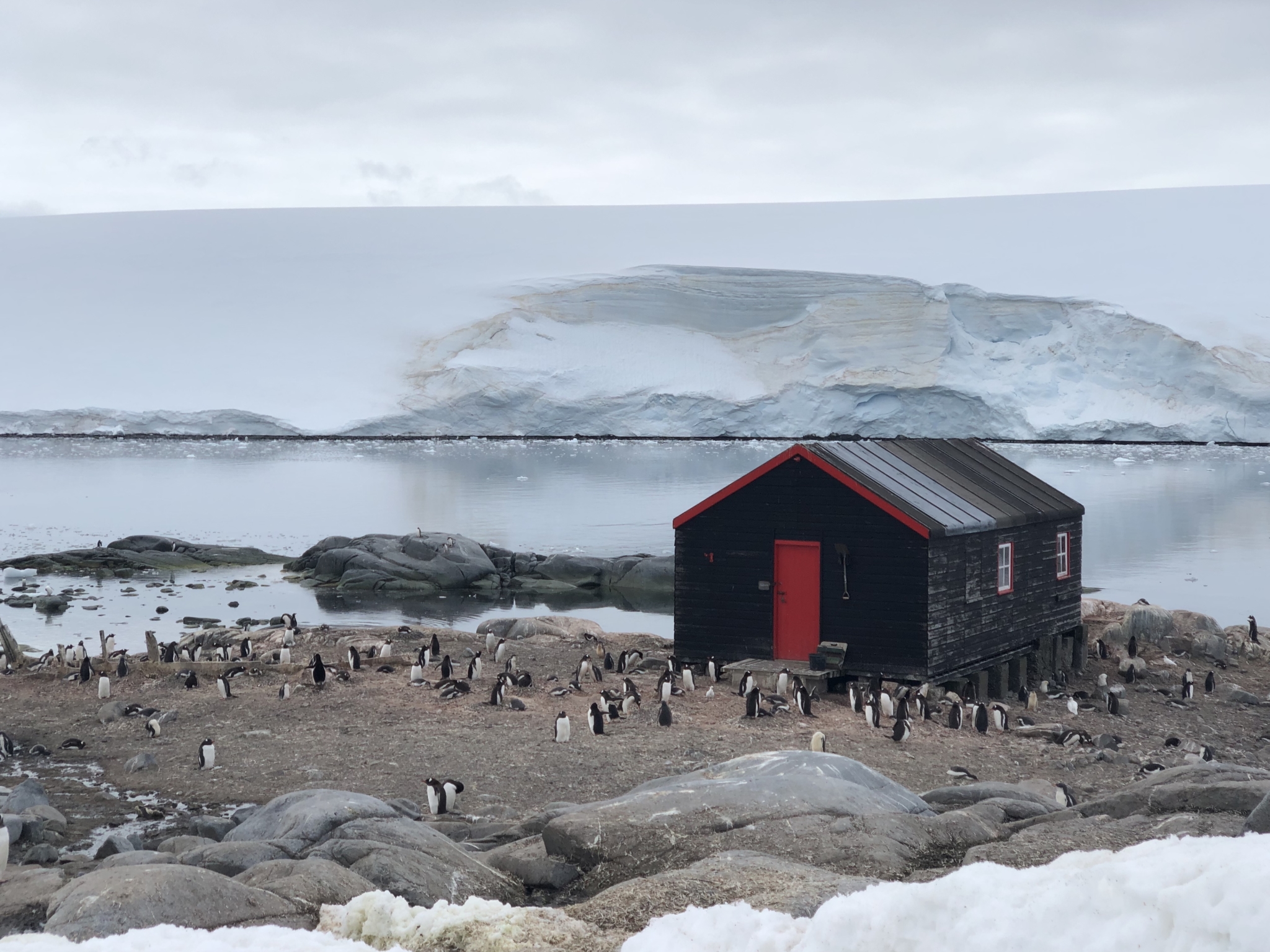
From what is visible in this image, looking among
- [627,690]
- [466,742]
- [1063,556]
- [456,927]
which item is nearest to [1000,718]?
[627,690]

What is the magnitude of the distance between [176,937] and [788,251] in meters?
85.3

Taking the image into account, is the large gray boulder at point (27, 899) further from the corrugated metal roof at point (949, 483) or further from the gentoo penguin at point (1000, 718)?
the corrugated metal roof at point (949, 483)

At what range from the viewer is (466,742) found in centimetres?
1255

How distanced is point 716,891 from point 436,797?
4366 mm

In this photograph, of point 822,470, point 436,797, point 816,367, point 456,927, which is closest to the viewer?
point 456,927

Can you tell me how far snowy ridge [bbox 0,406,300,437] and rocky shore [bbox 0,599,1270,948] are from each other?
42.2 metres

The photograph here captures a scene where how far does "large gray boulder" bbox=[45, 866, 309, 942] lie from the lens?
19.0ft

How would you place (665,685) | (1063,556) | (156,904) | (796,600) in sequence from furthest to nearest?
(1063,556)
(796,600)
(665,685)
(156,904)

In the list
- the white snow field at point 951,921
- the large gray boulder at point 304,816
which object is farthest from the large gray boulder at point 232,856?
the white snow field at point 951,921

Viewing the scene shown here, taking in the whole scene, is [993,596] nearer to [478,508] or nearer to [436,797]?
[436,797]

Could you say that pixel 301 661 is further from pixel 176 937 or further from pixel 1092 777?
pixel 176 937

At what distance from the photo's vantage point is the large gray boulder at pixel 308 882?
627 cm

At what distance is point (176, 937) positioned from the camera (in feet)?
17.7

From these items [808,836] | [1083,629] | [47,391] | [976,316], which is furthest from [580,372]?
[808,836]
